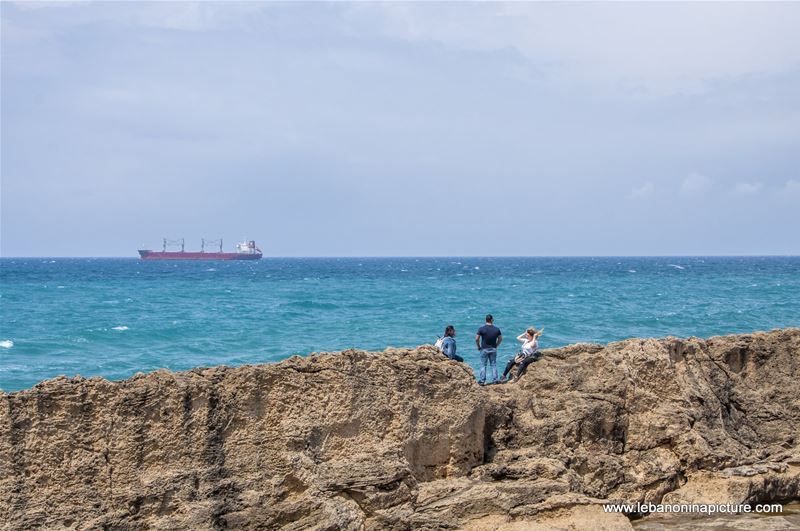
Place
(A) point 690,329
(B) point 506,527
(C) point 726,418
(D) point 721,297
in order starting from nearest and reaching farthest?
(B) point 506,527, (C) point 726,418, (A) point 690,329, (D) point 721,297

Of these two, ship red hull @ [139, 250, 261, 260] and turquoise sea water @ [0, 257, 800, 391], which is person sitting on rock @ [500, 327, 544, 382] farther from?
ship red hull @ [139, 250, 261, 260]

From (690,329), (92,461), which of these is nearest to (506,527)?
(92,461)

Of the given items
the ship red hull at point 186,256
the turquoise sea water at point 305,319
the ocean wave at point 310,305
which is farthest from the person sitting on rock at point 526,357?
the ship red hull at point 186,256

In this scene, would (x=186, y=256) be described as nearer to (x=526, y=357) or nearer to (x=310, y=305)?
(x=310, y=305)

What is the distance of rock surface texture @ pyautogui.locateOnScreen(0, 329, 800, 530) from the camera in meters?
8.09

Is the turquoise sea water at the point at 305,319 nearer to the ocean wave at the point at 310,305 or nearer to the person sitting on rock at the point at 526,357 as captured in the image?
the ocean wave at the point at 310,305

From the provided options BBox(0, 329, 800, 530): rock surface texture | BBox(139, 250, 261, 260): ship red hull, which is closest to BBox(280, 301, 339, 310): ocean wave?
BBox(0, 329, 800, 530): rock surface texture

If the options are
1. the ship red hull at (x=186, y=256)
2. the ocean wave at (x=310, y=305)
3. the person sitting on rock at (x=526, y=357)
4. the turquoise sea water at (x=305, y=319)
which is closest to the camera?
the person sitting on rock at (x=526, y=357)

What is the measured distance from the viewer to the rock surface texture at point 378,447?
809 cm

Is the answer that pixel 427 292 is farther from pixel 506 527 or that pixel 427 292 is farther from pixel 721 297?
pixel 506 527

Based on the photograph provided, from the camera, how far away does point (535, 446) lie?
9938mm

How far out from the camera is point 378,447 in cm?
902

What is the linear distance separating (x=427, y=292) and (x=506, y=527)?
46.8 metres

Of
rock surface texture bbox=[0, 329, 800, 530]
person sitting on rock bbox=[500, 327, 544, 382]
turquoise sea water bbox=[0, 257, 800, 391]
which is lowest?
turquoise sea water bbox=[0, 257, 800, 391]
